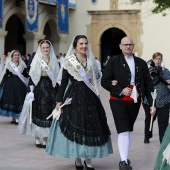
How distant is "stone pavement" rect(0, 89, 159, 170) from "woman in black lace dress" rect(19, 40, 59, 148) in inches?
14.7

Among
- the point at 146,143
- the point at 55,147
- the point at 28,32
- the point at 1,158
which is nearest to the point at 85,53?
the point at 55,147

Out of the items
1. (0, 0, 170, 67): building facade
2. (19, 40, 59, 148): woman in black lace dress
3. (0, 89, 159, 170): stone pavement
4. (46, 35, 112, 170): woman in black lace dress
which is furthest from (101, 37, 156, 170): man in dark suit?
(0, 0, 170, 67): building facade

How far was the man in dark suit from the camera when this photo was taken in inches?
271

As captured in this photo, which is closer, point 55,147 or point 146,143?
point 55,147

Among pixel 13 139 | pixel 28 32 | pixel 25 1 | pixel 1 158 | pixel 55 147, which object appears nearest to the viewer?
pixel 55 147

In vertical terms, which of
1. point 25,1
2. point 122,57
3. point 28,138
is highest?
point 25,1

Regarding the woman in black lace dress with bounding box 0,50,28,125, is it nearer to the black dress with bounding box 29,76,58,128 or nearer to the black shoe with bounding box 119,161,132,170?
the black dress with bounding box 29,76,58,128

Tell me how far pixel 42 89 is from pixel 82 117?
2.24 m

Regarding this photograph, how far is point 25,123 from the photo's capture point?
925 centimetres

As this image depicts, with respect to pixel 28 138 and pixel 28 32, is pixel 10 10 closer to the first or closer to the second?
pixel 28 32

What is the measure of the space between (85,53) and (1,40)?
19.3 metres

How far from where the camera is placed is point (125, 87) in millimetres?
6883

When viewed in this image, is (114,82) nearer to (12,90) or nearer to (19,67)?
(19,67)

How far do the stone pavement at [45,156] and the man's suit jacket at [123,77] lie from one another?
103 cm
